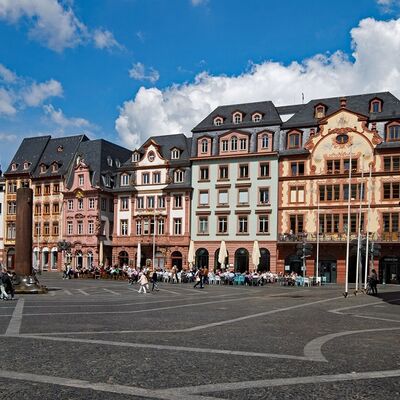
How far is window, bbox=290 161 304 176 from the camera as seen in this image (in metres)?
60.7

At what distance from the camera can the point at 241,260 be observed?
6344 centimetres

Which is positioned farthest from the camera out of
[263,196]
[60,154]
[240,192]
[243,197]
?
[60,154]

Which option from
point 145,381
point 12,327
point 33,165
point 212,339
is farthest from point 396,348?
point 33,165

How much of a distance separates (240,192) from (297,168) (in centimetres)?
665

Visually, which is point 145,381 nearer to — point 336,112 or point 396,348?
point 396,348

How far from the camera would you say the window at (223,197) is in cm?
6444

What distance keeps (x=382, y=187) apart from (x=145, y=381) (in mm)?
50975

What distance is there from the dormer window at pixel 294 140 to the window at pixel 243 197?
640 cm

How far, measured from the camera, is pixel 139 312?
22.6m

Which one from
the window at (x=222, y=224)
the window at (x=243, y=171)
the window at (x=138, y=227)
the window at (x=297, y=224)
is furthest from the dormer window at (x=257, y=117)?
the window at (x=138, y=227)

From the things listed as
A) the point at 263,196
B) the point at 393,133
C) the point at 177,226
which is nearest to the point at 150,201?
the point at 177,226

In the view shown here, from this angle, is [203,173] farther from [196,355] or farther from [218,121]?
[196,355]

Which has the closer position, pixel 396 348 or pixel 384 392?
pixel 384 392

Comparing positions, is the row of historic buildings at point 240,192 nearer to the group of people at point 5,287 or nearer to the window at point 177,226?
the window at point 177,226
